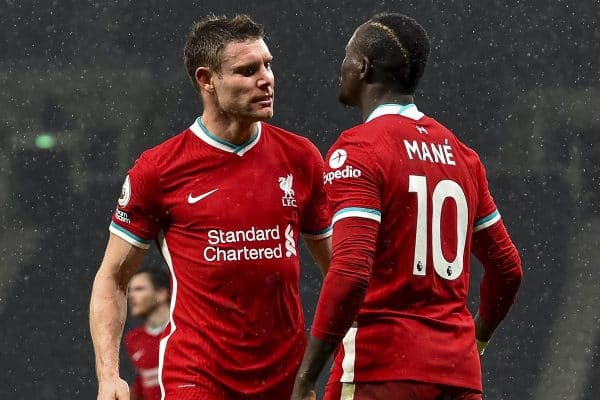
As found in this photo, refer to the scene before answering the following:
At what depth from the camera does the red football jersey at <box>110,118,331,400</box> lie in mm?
3932

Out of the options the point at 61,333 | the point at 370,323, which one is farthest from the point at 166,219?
the point at 61,333

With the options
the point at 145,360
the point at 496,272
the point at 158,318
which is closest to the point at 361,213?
the point at 496,272

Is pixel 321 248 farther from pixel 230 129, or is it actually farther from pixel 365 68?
pixel 365 68

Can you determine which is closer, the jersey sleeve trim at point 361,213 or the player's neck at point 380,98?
the jersey sleeve trim at point 361,213

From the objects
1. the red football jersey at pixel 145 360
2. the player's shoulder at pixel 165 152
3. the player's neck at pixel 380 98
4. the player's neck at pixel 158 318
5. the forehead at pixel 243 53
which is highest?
the forehead at pixel 243 53

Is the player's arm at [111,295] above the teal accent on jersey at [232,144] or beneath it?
beneath

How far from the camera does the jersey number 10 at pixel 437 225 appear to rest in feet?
10.8

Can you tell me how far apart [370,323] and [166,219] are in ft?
3.10

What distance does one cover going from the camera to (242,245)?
13.0 ft

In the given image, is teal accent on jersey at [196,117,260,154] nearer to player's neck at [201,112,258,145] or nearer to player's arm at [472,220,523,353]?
player's neck at [201,112,258,145]

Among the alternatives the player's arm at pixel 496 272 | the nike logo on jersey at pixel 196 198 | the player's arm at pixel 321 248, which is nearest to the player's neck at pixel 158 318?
the player's arm at pixel 321 248

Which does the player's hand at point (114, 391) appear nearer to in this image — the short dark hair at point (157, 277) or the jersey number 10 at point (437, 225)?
the jersey number 10 at point (437, 225)

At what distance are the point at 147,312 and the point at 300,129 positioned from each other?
2079 mm

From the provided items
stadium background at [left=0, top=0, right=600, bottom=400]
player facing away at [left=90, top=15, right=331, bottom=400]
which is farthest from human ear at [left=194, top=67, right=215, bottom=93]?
stadium background at [left=0, top=0, right=600, bottom=400]
